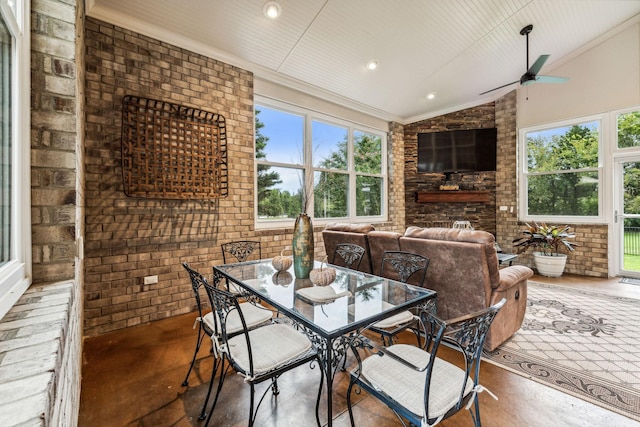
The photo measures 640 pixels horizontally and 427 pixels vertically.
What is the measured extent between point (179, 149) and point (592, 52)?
22.3ft

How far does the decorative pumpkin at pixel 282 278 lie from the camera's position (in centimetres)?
204

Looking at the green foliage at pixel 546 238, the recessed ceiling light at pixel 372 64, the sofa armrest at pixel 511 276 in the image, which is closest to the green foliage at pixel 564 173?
the green foliage at pixel 546 238

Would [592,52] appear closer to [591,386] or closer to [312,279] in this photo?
[591,386]

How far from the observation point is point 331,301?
1668mm

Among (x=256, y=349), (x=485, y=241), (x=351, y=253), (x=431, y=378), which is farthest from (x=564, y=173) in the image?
(x=256, y=349)

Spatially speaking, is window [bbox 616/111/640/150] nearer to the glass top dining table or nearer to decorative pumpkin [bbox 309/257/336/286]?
the glass top dining table

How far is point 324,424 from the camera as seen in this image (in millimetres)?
1593

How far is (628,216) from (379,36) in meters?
5.07

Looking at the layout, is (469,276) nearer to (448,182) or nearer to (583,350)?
(583,350)

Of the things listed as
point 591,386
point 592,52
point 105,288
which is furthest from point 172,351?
point 592,52

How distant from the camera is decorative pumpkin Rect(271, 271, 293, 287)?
204 cm

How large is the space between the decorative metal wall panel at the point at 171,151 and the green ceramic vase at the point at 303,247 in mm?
1803

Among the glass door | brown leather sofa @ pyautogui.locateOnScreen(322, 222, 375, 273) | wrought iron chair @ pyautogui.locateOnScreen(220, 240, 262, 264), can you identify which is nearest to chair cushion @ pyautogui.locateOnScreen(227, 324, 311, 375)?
brown leather sofa @ pyautogui.locateOnScreen(322, 222, 375, 273)

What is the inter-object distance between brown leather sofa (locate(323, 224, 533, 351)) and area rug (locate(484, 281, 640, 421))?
21cm
